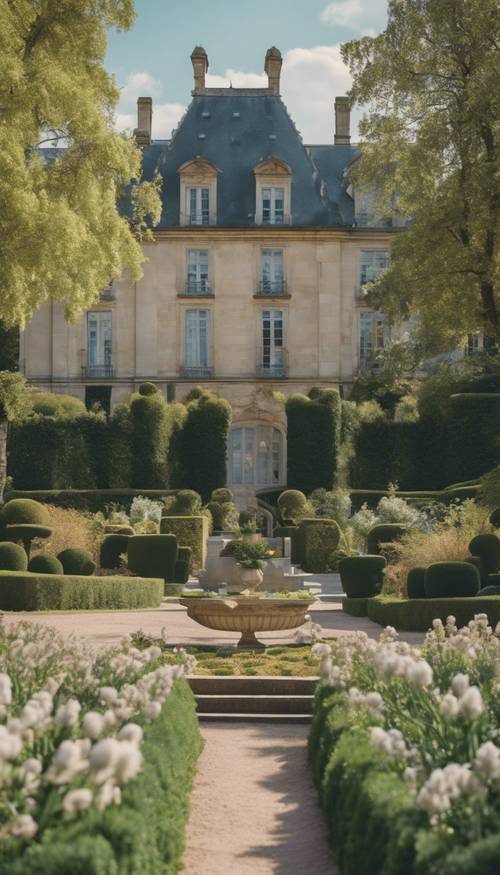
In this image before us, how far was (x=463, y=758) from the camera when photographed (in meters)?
5.59

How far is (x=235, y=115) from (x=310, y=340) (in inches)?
344

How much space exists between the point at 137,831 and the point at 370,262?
41.9 meters

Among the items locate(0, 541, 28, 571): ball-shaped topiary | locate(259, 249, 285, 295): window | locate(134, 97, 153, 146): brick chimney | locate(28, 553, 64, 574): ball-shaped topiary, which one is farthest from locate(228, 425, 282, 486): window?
locate(0, 541, 28, 571): ball-shaped topiary

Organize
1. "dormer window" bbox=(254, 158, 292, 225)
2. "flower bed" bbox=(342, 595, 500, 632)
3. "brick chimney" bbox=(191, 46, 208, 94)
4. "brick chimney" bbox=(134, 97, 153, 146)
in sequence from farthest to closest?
"brick chimney" bbox=(191, 46, 208, 94), "brick chimney" bbox=(134, 97, 153, 146), "dormer window" bbox=(254, 158, 292, 225), "flower bed" bbox=(342, 595, 500, 632)

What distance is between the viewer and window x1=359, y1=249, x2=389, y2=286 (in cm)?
4547

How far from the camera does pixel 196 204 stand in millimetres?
45625

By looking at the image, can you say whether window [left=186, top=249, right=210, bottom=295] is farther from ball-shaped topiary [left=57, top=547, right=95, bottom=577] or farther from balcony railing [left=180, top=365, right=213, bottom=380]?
ball-shaped topiary [left=57, top=547, right=95, bottom=577]

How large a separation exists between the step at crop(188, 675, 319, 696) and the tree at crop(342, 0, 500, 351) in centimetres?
1076

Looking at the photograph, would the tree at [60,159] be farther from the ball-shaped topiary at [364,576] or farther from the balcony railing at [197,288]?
the balcony railing at [197,288]

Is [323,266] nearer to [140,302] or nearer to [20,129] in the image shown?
[140,302]

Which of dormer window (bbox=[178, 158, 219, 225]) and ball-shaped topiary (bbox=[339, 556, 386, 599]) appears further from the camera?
dormer window (bbox=[178, 158, 219, 225])

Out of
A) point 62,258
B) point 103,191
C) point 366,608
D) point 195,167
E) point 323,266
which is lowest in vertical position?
point 366,608

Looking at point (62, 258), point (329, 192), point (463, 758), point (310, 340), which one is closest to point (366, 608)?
point (62, 258)

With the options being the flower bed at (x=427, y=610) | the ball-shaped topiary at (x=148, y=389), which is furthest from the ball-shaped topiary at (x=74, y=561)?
the ball-shaped topiary at (x=148, y=389)
